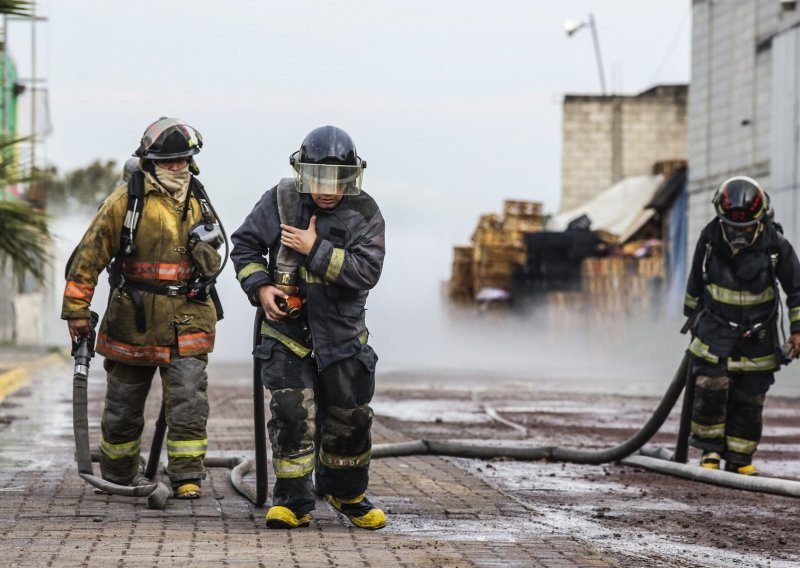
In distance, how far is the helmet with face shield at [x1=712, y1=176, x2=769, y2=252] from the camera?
32.6ft

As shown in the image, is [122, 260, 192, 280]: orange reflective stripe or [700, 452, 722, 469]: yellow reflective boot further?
[700, 452, 722, 469]: yellow reflective boot

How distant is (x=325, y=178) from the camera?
7082mm

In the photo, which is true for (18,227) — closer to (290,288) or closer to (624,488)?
(624,488)

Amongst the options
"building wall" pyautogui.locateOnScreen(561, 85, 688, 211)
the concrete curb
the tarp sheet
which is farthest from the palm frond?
"building wall" pyautogui.locateOnScreen(561, 85, 688, 211)

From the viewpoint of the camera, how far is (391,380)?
23.4 meters

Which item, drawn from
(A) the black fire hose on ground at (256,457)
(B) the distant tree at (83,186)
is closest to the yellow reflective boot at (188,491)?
(A) the black fire hose on ground at (256,457)

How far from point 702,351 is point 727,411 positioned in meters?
0.45

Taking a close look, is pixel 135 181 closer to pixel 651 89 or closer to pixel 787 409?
pixel 787 409

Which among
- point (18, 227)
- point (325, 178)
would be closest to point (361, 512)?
point (325, 178)

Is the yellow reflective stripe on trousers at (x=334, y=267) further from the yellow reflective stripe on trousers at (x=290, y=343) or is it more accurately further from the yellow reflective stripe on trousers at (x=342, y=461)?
the yellow reflective stripe on trousers at (x=342, y=461)

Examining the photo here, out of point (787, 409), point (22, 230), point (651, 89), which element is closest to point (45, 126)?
point (651, 89)

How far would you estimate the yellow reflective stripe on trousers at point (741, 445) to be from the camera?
→ 10086 millimetres

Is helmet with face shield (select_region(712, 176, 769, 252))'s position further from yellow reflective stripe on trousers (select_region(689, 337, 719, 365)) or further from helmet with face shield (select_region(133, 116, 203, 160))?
helmet with face shield (select_region(133, 116, 203, 160))

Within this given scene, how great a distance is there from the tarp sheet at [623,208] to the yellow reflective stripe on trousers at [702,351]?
112ft
